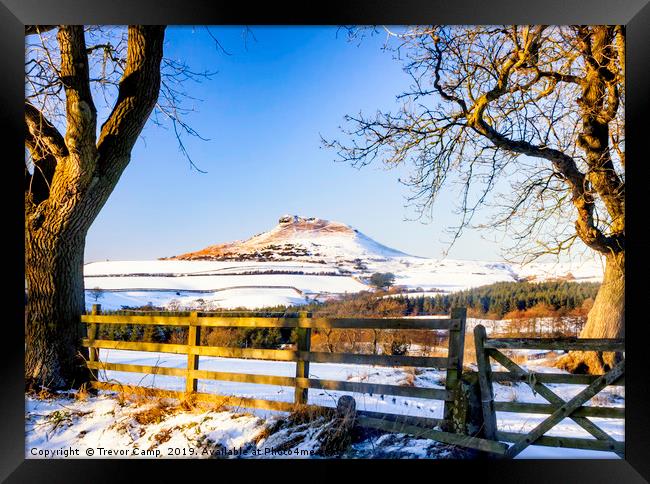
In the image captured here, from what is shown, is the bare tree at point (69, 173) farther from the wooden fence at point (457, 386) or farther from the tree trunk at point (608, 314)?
the tree trunk at point (608, 314)

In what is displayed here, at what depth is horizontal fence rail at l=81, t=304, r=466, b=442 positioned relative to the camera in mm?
4219

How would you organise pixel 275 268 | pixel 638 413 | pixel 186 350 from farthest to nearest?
1. pixel 275 268
2. pixel 186 350
3. pixel 638 413

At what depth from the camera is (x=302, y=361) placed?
184 inches

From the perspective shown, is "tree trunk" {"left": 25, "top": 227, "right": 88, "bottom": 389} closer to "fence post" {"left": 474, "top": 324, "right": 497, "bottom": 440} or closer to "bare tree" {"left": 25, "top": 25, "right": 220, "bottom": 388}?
"bare tree" {"left": 25, "top": 25, "right": 220, "bottom": 388}

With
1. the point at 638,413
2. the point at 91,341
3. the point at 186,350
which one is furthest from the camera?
the point at 91,341


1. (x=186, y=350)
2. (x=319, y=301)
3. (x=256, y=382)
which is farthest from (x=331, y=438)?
(x=319, y=301)

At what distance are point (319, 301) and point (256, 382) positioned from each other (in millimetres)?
1995

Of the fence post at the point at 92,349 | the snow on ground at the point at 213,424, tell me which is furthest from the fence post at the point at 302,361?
the fence post at the point at 92,349

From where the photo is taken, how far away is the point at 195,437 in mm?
4348

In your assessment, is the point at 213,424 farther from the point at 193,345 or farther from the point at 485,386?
the point at 485,386

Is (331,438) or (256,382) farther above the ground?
(256,382)

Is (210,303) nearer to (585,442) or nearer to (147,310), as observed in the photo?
(147,310)
